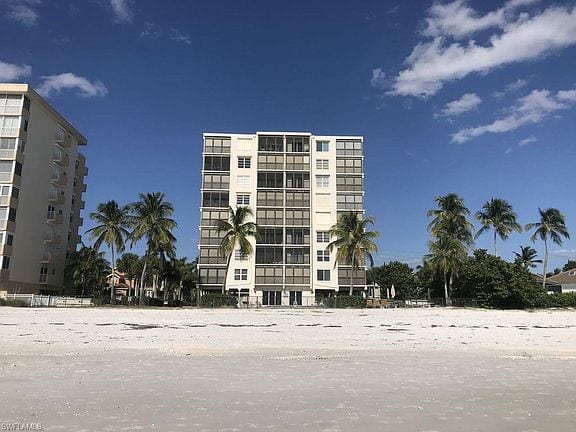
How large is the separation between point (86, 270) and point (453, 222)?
55354mm

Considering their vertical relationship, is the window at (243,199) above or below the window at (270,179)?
below

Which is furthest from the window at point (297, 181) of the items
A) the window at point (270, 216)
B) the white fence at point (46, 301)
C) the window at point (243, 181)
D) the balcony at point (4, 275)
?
the balcony at point (4, 275)

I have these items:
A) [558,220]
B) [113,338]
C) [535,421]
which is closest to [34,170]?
[113,338]

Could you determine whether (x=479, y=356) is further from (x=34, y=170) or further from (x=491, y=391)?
(x=34, y=170)

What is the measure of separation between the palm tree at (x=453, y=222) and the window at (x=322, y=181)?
19065 millimetres

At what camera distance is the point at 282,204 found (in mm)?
81812

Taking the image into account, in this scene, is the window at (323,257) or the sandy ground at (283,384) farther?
the window at (323,257)

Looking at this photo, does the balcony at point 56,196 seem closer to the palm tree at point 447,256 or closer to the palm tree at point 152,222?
the palm tree at point 152,222

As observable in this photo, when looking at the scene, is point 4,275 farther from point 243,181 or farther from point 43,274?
point 243,181

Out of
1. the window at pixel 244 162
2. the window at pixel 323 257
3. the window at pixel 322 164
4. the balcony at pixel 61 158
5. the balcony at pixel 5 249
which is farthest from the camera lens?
the window at pixel 322 164

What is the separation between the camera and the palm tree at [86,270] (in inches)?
2825

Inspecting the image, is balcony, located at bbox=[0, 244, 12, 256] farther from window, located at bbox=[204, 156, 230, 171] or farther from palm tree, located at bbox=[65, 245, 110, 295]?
window, located at bbox=[204, 156, 230, 171]

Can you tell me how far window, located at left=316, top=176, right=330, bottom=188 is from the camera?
Result: 274ft

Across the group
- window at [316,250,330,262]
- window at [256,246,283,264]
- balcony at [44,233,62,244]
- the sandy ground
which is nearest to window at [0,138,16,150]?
balcony at [44,233,62,244]
